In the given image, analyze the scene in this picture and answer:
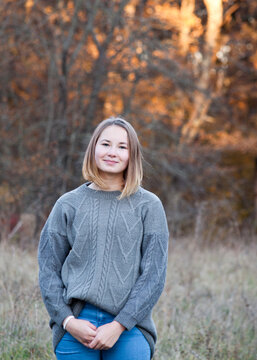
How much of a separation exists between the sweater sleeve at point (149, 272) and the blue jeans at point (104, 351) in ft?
0.27

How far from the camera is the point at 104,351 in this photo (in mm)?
2250

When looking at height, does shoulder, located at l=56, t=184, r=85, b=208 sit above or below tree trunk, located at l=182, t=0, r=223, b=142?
below

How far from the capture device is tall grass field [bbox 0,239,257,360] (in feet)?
12.1

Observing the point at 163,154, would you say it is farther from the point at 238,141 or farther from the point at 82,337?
the point at 82,337

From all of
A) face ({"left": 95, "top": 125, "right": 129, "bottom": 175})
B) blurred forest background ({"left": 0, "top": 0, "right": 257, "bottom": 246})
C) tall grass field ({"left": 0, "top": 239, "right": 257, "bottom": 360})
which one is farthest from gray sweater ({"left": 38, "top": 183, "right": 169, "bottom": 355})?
blurred forest background ({"left": 0, "top": 0, "right": 257, "bottom": 246})

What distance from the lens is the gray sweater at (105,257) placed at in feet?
7.31

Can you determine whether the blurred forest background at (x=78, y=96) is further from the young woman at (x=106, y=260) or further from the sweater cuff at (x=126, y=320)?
the sweater cuff at (x=126, y=320)

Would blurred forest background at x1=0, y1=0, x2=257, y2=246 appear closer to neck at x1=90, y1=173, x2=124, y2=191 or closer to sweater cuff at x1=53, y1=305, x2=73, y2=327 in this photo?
neck at x1=90, y1=173, x2=124, y2=191

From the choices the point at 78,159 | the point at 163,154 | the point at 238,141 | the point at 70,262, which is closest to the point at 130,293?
the point at 70,262

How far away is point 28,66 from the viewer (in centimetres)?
962

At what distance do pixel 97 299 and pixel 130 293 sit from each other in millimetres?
151

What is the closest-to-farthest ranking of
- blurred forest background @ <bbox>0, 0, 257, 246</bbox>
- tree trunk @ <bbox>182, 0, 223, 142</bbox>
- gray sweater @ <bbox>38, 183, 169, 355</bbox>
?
gray sweater @ <bbox>38, 183, 169, 355</bbox>, blurred forest background @ <bbox>0, 0, 257, 246</bbox>, tree trunk @ <bbox>182, 0, 223, 142</bbox>

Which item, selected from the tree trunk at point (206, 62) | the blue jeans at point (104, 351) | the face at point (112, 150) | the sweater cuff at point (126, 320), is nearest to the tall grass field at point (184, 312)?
the blue jeans at point (104, 351)

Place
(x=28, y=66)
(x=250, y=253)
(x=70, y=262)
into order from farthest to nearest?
1. (x=28, y=66)
2. (x=250, y=253)
3. (x=70, y=262)
